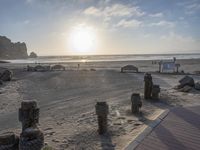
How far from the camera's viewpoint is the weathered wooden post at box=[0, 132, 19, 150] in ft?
18.8

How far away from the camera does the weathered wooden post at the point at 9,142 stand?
574 cm

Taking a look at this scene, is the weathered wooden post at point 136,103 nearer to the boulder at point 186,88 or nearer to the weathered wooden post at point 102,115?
the weathered wooden post at point 102,115

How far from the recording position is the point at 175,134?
6926mm

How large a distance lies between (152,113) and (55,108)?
5320mm

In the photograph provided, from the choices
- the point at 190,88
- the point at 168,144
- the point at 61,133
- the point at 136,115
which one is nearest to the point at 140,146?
the point at 168,144

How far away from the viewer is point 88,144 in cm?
705

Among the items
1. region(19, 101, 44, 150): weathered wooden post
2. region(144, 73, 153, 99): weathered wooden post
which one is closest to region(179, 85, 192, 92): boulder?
region(144, 73, 153, 99): weathered wooden post

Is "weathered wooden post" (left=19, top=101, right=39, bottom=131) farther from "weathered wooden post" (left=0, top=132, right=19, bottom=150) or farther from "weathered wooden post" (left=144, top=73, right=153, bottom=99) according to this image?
"weathered wooden post" (left=144, top=73, right=153, bottom=99)

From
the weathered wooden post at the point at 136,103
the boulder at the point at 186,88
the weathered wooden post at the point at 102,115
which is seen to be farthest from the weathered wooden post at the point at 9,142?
the boulder at the point at 186,88

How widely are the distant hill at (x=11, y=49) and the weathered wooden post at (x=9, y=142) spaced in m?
154

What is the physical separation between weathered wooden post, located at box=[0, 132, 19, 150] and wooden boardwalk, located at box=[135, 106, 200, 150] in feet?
9.46

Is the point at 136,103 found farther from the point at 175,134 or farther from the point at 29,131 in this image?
the point at 29,131

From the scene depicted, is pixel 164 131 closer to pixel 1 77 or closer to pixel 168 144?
pixel 168 144

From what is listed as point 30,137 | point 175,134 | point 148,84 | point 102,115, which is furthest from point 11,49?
point 30,137
